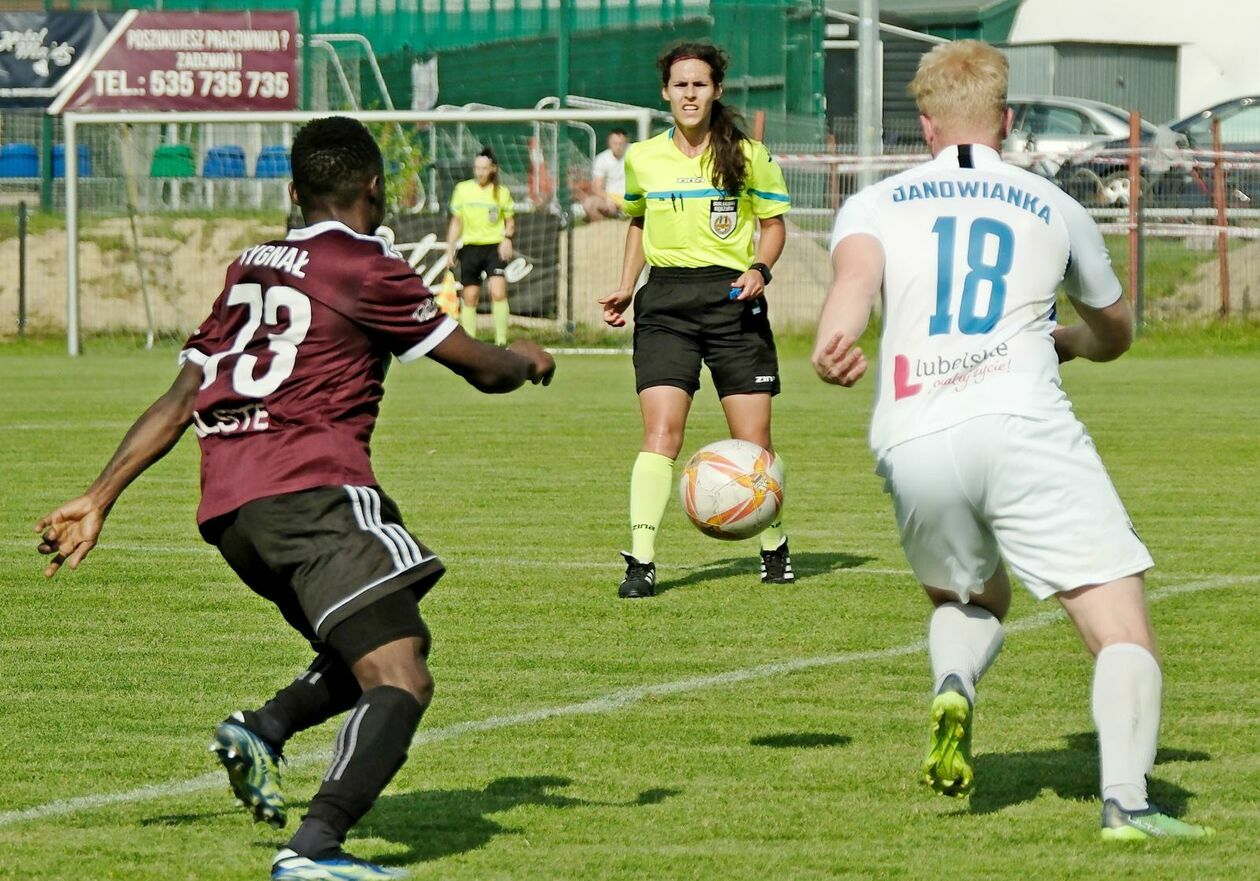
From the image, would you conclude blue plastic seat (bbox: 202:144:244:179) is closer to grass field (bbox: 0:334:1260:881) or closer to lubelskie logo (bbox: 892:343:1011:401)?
grass field (bbox: 0:334:1260:881)

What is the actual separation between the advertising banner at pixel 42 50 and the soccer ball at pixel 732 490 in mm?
25918

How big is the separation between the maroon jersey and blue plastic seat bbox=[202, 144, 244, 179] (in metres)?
21.9

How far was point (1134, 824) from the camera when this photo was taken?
4539mm

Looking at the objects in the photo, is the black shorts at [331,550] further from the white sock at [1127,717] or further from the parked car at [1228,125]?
the parked car at [1228,125]

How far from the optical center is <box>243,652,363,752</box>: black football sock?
186 inches

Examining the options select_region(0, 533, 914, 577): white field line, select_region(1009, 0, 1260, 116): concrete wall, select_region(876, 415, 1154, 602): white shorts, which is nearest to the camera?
select_region(876, 415, 1154, 602): white shorts

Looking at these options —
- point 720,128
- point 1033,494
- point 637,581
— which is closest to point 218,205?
point 720,128

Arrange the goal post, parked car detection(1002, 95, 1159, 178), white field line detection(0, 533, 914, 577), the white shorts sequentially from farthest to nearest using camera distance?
parked car detection(1002, 95, 1159, 178) → the goal post → white field line detection(0, 533, 914, 577) → the white shorts

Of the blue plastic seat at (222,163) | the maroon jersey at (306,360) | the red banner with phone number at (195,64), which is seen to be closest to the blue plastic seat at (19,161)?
the red banner with phone number at (195,64)

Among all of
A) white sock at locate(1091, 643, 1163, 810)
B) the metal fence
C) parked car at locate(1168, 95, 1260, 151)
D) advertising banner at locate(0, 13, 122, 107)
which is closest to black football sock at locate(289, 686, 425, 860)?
white sock at locate(1091, 643, 1163, 810)

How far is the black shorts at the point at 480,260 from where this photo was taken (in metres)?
23.6

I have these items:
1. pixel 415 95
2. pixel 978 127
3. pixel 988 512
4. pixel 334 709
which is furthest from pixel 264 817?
pixel 415 95

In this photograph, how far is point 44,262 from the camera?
27781mm

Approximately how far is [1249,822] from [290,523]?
228cm
